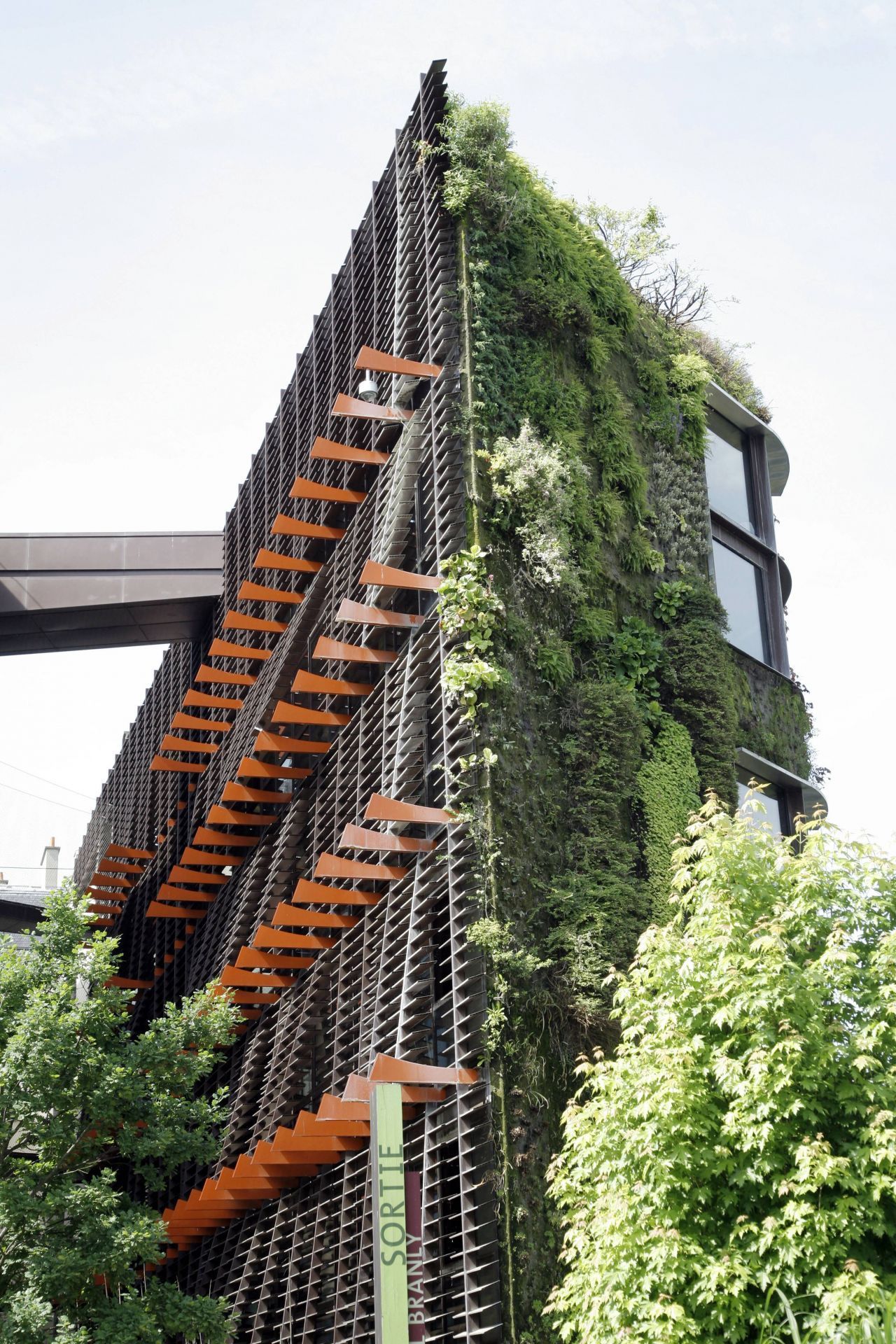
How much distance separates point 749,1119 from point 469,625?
6266mm

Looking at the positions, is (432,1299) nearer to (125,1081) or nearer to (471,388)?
(125,1081)

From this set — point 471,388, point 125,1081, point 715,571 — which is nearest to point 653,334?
point 715,571

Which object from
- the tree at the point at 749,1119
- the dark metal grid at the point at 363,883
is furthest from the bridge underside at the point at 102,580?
the tree at the point at 749,1119

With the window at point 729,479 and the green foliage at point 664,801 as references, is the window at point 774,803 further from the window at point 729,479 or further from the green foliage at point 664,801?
the window at point 729,479

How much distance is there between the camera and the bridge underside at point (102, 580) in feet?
90.9

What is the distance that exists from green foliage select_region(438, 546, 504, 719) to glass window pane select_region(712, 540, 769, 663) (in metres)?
6.63

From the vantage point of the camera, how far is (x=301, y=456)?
22.9 meters

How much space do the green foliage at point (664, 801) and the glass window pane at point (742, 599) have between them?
3.99 m

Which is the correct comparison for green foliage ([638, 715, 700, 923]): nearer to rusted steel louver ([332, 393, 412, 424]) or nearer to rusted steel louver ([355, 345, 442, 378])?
rusted steel louver ([332, 393, 412, 424])

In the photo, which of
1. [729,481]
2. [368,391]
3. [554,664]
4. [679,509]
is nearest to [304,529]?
[368,391]

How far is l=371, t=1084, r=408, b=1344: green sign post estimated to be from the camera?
10.1 metres

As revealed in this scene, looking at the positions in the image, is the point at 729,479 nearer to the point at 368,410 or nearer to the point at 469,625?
the point at 368,410

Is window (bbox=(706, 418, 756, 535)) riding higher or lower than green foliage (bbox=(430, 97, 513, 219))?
lower

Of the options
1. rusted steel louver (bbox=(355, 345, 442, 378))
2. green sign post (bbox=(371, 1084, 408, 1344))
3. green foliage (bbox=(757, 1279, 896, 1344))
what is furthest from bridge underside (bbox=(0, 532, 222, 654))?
green foliage (bbox=(757, 1279, 896, 1344))
